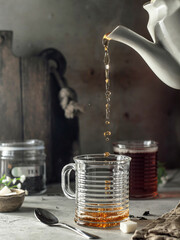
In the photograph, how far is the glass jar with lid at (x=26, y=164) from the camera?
4.65 feet

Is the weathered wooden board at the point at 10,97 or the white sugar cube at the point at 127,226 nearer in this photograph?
the white sugar cube at the point at 127,226

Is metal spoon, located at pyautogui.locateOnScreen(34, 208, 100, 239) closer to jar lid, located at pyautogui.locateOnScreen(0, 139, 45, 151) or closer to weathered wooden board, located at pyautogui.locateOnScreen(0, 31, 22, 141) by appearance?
jar lid, located at pyautogui.locateOnScreen(0, 139, 45, 151)

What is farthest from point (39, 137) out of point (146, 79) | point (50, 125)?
point (146, 79)

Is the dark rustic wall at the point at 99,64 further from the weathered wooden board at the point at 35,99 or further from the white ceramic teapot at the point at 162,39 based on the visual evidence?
the white ceramic teapot at the point at 162,39

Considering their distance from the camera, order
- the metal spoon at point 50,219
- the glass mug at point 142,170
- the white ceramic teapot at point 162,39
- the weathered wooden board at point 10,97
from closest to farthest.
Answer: the metal spoon at point 50,219 < the white ceramic teapot at point 162,39 < the glass mug at point 142,170 < the weathered wooden board at point 10,97

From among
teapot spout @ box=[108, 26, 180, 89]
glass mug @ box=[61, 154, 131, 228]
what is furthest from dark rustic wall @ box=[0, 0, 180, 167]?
glass mug @ box=[61, 154, 131, 228]

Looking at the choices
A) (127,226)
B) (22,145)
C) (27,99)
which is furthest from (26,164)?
(127,226)

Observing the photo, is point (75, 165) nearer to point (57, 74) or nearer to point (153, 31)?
point (153, 31)

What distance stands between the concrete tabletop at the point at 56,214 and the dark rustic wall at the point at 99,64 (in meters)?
0.48

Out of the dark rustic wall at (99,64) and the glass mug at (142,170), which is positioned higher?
the dark rustic wall at (99,64)

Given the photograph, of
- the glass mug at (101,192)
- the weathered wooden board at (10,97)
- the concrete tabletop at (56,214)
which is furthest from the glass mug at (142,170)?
the weathered wooden board at (10,97)

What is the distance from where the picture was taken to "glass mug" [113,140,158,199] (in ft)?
4.44

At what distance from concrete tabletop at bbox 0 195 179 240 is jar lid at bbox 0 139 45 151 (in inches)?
6.6

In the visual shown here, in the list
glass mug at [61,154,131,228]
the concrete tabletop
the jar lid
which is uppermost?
the jar lid
